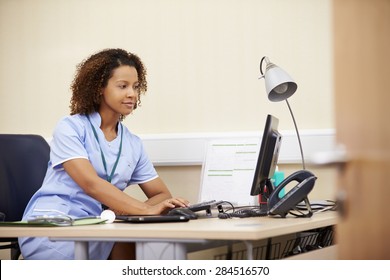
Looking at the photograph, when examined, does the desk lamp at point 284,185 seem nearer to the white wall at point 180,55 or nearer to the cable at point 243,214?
the cable at point 243,214

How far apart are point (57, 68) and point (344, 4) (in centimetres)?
245

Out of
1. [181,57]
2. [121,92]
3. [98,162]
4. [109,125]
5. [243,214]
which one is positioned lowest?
[243,214]

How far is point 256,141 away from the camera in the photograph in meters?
2.71

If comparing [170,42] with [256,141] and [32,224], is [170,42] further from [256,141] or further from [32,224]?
[32,224]

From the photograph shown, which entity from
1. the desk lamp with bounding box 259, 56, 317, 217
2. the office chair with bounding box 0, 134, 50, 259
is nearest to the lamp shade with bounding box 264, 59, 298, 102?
the desk lamp with bounding box 259, 56, 317, 217

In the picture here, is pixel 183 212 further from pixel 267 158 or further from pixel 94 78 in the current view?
pixel 94 78

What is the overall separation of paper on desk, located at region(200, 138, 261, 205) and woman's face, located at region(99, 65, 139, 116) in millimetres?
479

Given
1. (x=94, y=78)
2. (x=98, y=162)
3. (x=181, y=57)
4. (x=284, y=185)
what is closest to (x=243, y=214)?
(x=284, y=185)

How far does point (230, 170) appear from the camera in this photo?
2.70 meters

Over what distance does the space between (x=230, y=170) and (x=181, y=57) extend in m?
0.60

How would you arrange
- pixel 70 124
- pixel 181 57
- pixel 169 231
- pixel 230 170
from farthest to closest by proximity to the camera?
pixel 181 57 → pixel 230 170 → pixel 70 124 → pixel 169 231

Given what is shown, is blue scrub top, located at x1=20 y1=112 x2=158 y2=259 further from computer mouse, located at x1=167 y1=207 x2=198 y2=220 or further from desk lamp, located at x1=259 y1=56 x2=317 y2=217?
desk lamp, located at x1=259 y1=56 x2=317 y2=217

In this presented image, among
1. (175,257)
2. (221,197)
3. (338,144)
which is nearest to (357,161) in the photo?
(338,144)

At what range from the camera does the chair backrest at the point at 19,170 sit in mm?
2469
